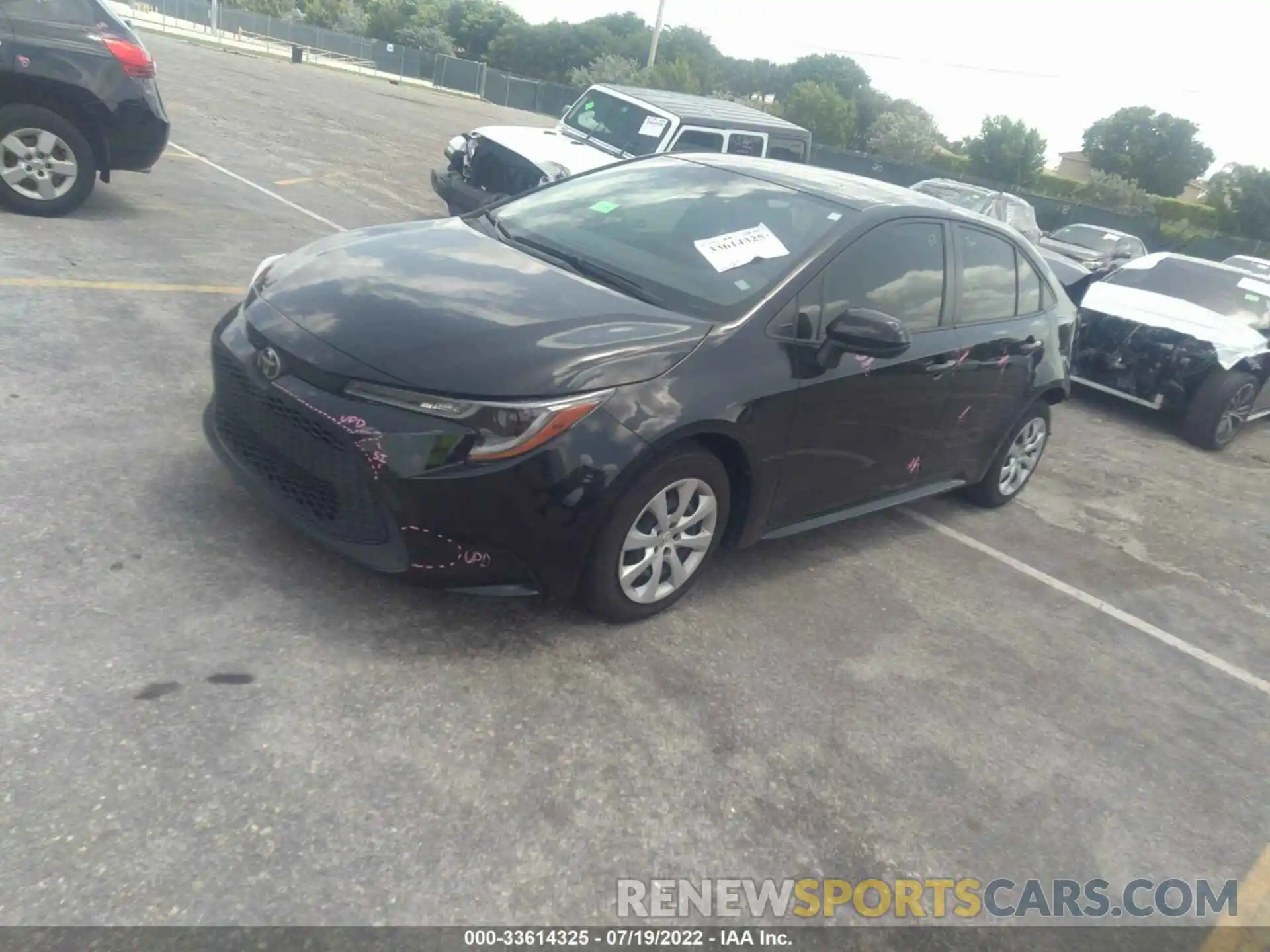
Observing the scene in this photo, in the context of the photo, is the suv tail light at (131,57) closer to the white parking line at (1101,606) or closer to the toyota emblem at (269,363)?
the toyota emblem at (269,363)

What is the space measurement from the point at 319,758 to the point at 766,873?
1265 mm

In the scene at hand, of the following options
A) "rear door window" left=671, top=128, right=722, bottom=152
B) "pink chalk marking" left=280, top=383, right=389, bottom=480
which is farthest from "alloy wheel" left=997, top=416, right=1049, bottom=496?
"rear door window" left=671, top=128, right=722, bottom=152

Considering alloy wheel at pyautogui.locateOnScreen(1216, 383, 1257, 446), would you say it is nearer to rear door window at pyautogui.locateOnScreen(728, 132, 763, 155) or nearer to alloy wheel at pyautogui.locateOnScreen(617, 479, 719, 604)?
rear door window at pyautogui.locateOnScreen(728, 132, 763, 155)

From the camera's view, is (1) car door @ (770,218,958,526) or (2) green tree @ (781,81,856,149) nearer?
(1) car door @ (770,218,958,526)

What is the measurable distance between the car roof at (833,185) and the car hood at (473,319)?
1.22 m

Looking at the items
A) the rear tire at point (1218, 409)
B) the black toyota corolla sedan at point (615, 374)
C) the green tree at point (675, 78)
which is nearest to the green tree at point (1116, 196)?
the green tree at point (675, 78)

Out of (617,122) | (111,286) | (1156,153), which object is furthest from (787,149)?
(1156,153)

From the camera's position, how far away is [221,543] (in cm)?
367

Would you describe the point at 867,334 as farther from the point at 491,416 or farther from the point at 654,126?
the point at 654,126

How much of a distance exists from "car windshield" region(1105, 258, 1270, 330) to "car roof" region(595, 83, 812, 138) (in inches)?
152

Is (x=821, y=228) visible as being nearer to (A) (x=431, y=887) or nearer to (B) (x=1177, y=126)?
(A) (x=431, y=887)

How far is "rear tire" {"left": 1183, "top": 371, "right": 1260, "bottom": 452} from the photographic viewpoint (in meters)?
8.55

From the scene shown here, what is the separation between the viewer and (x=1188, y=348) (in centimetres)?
866

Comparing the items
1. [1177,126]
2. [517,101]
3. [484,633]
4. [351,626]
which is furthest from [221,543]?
[1177,126]
